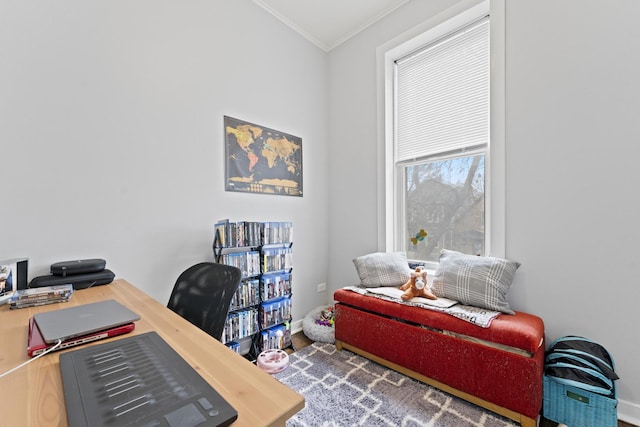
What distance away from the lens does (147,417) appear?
1.57ft

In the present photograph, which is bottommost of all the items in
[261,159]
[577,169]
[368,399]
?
[368,399]

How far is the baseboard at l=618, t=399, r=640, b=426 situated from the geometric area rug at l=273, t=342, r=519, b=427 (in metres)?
0.67

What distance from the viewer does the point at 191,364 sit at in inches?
26.7

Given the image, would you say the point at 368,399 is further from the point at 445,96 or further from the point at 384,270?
the point at 445,96

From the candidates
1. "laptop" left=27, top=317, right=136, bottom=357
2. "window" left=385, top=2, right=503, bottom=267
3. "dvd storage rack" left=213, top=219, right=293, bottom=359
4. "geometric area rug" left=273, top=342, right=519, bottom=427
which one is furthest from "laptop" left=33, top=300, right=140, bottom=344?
"window" left=385, top=2, right=503, bottom=267

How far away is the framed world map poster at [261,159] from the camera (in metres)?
2.30

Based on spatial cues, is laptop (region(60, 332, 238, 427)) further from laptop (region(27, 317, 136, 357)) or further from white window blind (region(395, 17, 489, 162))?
white window blind (region(395, 17, 489, 162))

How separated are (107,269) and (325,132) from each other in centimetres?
248

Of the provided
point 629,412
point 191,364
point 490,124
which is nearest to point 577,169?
point 490,124

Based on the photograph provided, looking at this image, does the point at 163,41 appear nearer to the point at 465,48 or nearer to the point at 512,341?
the point at 465,48

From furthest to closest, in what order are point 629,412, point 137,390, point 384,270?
point 384,270 → point 629,412 → point 137,390

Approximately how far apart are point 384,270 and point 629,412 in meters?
1.60

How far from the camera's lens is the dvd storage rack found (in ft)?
6.63

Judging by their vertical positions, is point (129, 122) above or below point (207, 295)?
above
